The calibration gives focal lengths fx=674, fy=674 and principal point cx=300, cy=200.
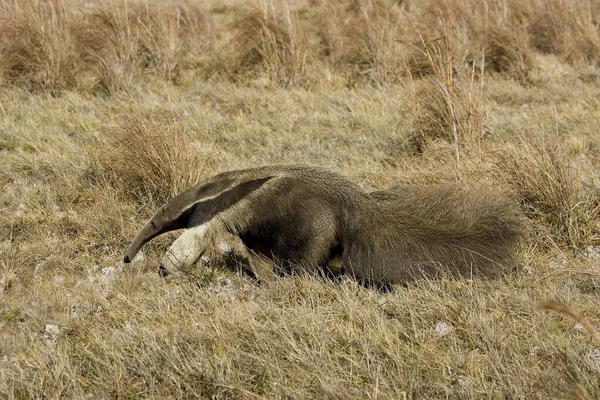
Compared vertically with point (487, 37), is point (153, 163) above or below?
above

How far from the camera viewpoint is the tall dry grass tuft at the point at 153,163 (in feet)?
17.7

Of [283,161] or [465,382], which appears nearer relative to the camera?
[465,382]

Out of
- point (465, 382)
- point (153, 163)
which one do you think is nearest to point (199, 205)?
point (153, 163)

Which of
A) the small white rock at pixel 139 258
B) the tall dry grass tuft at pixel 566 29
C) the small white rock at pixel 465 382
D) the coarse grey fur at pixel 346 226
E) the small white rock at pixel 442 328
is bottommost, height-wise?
the tall dry grass tuft at pixel 566 29

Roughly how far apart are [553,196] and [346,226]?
1.65 metres

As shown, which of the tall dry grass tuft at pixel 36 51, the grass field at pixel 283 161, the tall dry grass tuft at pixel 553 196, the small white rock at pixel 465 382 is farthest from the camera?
the tall dry grass tuft at pixel 36 51

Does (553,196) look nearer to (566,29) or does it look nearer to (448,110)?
(448,110)

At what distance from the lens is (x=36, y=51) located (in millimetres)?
9094

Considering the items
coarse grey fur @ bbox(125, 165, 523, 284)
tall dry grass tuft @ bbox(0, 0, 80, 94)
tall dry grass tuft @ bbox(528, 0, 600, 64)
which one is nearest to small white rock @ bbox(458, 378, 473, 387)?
coarse grey fur @ bbox(125, 165, 523, 284)

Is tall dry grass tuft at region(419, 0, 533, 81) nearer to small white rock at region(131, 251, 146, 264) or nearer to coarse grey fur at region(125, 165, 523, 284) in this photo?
coarse grey fur at region(125, 165, 523, 284)

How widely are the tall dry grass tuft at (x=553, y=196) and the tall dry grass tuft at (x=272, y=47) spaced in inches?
201

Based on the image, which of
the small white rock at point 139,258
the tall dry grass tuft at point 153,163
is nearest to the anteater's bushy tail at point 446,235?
the small white rock at point 139,258

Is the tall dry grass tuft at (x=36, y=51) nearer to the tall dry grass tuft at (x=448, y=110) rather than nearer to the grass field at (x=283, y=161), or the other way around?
the grass field at (x=283, y=161)

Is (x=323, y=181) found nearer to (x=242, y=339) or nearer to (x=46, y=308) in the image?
(x=242, y=339)
